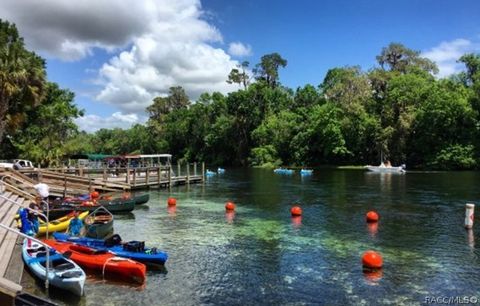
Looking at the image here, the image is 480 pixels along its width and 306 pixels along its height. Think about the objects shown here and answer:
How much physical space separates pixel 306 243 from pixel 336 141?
230 ft

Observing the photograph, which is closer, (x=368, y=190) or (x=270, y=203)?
(x=270, y=203)

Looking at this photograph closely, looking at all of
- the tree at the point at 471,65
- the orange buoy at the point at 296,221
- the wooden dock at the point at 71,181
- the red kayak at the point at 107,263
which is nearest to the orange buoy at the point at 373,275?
the red kayak at the point at 107,263

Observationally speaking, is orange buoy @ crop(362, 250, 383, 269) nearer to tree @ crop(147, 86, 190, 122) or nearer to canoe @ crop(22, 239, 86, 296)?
canoe @ crop(22, 239, 86, 296)

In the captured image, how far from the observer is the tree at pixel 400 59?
9469cm

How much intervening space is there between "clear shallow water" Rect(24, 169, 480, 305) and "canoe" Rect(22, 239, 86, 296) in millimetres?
369

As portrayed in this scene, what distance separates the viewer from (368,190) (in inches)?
1656

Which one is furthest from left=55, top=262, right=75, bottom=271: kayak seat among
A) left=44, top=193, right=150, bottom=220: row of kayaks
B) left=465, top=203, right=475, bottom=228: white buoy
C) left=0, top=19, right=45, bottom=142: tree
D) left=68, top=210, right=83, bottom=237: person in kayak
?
left=0, top=19, right=45, bottom=142: tree

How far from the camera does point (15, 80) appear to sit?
3803 cm

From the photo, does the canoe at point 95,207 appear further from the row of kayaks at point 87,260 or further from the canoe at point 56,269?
the canoe at point 56,269

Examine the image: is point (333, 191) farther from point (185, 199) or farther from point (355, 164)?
point (355, 164)

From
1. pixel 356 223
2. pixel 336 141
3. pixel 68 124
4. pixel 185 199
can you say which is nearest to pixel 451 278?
pixel 356 223

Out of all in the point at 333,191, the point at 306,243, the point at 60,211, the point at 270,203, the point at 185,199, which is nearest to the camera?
the point at 306,243

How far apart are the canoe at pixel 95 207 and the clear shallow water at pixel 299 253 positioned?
3.06 feet

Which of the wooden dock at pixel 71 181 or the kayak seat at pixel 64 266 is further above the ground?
the wooden dock at pixel 71 181
